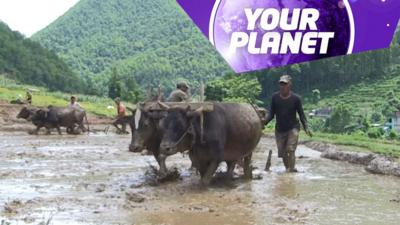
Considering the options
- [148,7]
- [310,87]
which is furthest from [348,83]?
[148,7]

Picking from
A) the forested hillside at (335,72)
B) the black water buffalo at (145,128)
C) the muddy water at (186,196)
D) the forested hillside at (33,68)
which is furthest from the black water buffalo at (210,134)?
the forested hillside at (33,68)

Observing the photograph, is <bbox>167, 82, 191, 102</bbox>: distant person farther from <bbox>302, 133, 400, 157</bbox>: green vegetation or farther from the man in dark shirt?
<bbox>302, 133, 400, 157</bbox>: green vegetation

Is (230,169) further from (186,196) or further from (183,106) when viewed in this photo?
(186,196)

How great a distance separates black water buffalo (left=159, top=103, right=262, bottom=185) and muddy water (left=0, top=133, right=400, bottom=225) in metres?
0.46

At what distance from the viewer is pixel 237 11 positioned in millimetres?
26844

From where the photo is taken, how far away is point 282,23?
2506cm

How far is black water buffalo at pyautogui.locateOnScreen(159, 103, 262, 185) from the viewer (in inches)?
380

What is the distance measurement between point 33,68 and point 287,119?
78157 millimetres

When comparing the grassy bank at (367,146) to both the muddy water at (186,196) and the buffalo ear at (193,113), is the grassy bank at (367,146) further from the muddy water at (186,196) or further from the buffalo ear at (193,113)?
the buffalo ear at (193,113)

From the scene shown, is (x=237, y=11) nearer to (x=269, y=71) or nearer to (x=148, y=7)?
(x=269, y=71)

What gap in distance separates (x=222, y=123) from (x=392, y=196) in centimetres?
299

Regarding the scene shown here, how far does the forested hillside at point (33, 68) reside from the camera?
83.1 meters

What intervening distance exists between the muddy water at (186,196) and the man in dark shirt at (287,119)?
0.48m

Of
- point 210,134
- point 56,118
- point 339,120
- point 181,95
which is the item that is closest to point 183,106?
point 210,134
